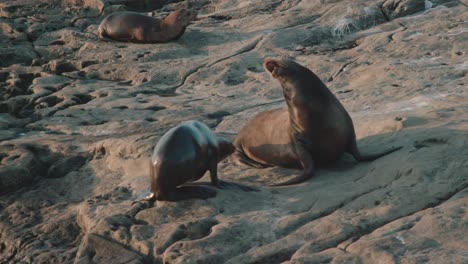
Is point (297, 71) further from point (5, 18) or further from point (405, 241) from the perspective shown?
point (5, 18)

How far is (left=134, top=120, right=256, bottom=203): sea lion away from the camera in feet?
19.4

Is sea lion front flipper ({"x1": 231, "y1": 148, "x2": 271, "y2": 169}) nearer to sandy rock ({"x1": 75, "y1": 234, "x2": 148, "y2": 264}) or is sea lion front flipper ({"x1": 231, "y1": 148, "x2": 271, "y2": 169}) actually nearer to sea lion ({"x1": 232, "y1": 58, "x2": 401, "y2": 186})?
sea lion ({"x1": 232, "y1": 58, "x2": 401, "y2": 186})

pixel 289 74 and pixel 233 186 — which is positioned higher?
pixel 289 74

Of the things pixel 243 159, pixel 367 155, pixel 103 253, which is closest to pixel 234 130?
pixel 243 159

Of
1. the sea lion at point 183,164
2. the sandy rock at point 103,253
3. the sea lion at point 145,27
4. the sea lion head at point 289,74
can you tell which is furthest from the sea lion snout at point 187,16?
the sandy rock at point 103,253

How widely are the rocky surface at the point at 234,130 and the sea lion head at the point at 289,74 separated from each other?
0.68 m

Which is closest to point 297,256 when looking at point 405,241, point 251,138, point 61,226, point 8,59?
point 405,241

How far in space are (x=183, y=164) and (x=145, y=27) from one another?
722 centimetres

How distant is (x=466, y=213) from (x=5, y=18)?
11064mm

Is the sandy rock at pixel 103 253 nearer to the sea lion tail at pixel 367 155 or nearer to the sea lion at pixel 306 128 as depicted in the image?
the sea lion at pixel 306 128

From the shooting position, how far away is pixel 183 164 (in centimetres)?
600

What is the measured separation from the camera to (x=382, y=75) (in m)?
9.43

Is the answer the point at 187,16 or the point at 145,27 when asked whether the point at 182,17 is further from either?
the point at 145,27

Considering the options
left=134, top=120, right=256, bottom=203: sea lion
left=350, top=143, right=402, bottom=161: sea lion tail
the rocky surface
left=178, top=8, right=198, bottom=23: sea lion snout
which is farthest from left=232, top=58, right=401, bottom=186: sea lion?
left=178, top=8, right=198, bottom=23: sea lion snout
